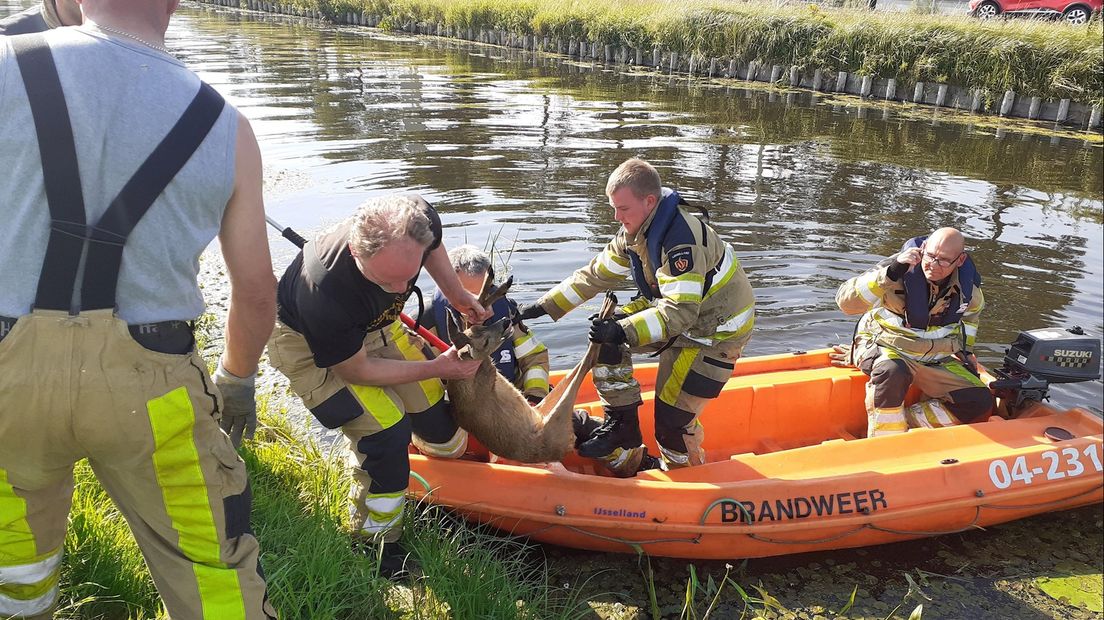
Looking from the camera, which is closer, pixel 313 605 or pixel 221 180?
pixel 221 180

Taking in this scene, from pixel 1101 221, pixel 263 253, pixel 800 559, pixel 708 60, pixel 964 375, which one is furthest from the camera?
pixel 708 60

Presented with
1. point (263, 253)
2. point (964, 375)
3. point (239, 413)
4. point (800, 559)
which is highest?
point (263, 253)

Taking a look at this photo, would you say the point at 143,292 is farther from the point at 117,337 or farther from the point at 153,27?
the point at 153,27

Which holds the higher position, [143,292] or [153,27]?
[153,27]

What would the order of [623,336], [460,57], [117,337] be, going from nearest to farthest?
[117,337] → [623,336] → [460,57]

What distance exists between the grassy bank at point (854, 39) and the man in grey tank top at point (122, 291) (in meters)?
17.6

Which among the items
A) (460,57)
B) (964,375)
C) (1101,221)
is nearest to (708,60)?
(460,57)

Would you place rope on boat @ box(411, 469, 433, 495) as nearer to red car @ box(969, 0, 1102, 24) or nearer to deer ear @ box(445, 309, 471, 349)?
deer ear @ box(445, 309, 471, 349)

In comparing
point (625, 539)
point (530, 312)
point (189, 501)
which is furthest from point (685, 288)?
point (189, 501)

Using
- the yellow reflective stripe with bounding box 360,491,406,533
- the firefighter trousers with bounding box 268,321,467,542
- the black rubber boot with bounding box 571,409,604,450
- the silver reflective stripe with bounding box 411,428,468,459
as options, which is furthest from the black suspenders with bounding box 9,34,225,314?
the black rubber boot with bounding box 571,409,604,450

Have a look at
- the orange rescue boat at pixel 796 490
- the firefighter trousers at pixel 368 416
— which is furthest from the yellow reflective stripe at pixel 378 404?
the orange rescue boat at pixel 796 490

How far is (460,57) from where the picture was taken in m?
24.9

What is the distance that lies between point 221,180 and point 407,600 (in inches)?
84.6

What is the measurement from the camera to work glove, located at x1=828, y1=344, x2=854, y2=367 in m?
5.66
